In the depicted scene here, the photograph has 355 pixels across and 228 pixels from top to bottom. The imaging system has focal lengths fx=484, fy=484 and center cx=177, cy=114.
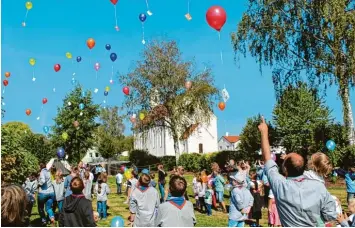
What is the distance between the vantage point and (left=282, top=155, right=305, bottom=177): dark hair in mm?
4266

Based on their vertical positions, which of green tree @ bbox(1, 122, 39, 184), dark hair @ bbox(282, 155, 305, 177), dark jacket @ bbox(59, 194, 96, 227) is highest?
green tree @ bbox(1, 122, 39, 184)

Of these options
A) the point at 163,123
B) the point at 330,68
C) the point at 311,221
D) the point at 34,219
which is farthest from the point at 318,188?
the point at 163,123

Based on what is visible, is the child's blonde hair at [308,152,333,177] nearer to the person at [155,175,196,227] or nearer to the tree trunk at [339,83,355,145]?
the person at [155,175,196,227]

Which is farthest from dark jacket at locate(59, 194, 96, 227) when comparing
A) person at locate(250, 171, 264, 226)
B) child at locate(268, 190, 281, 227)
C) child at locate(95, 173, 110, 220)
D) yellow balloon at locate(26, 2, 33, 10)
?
yellow balloon at locate(26, 2, 33, 10)

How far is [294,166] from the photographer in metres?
4.28

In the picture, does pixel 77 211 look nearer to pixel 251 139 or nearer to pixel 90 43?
pixel 90 43

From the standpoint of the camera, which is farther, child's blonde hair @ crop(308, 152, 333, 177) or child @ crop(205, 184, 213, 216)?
child @ crop(205, 184, 213, 216)

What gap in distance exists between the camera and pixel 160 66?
43156 mm

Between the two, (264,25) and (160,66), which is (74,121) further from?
(264,25)

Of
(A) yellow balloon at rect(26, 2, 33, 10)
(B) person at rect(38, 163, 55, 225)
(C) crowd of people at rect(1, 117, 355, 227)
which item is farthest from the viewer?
(A) yellow balloon at rect(26, 2, 33, 10)

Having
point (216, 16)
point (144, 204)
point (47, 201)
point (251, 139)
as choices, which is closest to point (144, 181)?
point (144, 204)

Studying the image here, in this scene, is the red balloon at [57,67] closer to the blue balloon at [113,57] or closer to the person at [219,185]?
the blue balloon at [113,57]

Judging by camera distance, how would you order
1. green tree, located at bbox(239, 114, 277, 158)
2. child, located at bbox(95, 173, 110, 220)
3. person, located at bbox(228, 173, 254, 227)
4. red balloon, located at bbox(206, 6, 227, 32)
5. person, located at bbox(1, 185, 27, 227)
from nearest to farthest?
person, located at bbox(1, 185, 27, 227) → person, located at bbox(228, 173, 254, 227) → red balloon, located at bbox(206, 6, 227, 32) → child, located at bbox(95, 173, 110, 220) → green tree, located at bbox(239, 114, 277, 158)

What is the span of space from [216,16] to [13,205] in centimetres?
1002
